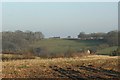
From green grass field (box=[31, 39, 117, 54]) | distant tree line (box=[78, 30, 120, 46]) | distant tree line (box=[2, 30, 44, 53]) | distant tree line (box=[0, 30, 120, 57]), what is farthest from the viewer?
distant tree line (box=[78, 30, 120, 46])

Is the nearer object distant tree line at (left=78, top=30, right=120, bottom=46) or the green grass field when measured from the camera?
the green grass field

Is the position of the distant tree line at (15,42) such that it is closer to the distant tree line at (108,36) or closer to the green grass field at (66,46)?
the green grass field at (66,46)

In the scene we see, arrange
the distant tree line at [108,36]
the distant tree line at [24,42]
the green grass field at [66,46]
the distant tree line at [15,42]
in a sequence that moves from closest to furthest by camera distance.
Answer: the distant tree line at [24,42]
the distant tree line at [15,42]
the green grass field at [66,46]
the distant tree line at [108,36]

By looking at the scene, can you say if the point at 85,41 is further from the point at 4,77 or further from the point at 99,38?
the point at 4,77

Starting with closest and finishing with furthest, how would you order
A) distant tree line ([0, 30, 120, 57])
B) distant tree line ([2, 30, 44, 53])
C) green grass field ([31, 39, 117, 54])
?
distant tree line ([0, 30, 120, 57])
distant tree line ([2, 30, 44, 53])
green grass field ([31, 39, 117, 54])

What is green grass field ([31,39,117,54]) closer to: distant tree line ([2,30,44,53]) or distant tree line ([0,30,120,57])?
distant tree line ([0,30,120,57])

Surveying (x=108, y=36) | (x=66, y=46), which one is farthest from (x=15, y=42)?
(x=108, y=36)

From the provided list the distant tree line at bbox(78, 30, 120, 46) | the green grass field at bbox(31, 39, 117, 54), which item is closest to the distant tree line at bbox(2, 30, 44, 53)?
the green grass field at bbox(31, 39, 117, 54)

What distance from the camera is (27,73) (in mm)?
13898

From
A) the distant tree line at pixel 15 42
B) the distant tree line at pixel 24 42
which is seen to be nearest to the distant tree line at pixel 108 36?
the distant tree line at pixel 24 42

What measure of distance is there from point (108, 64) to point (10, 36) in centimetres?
1679

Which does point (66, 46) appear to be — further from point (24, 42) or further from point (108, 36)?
point (108, 36)

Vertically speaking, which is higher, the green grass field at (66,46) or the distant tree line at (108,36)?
the distant tree line at (108,36)

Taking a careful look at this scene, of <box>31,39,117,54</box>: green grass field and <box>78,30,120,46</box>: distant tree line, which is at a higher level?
<box>78,30,120,46</box>: distant tree line
